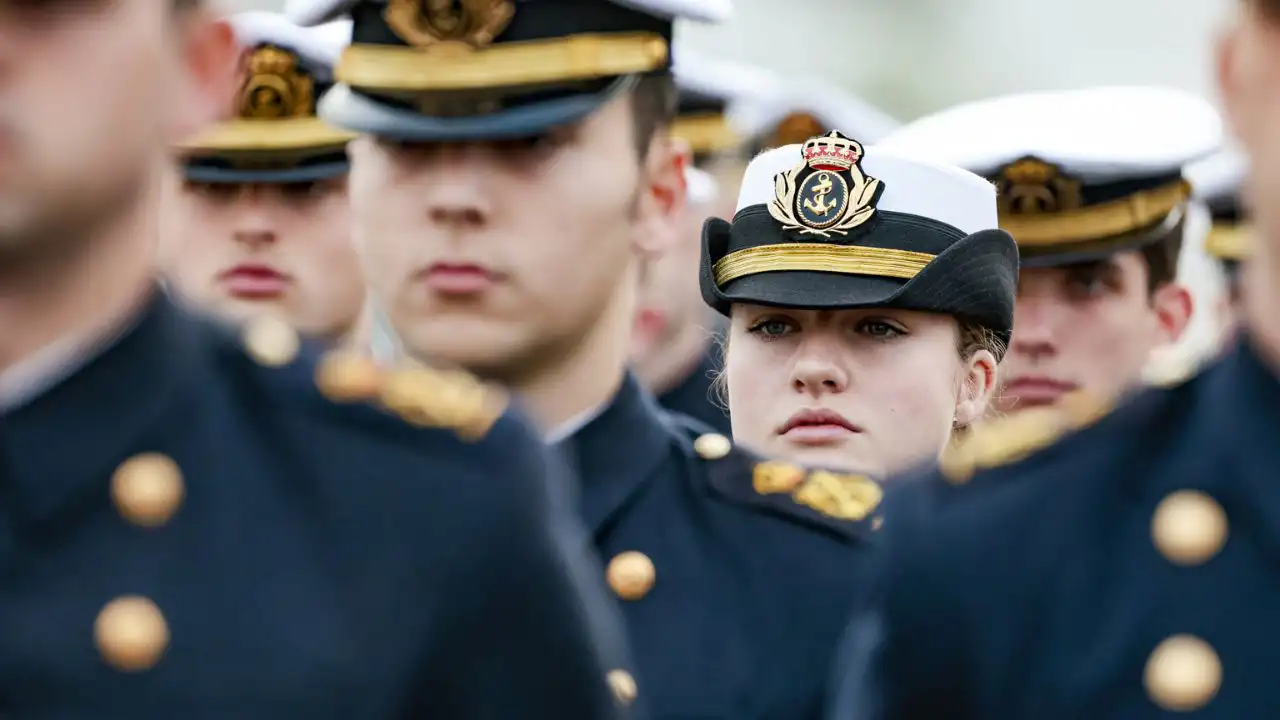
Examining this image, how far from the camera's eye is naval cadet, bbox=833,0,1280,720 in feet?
9.44

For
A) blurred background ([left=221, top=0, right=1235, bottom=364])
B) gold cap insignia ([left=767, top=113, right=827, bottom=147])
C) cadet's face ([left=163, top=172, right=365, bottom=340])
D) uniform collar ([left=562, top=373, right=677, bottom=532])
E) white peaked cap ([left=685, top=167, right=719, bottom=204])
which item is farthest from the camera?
blurred background ([left=221, top=0, right=1235, bottom=364])

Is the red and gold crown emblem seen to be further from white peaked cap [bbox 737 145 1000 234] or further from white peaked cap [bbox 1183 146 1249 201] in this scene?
white peaked cap [bbox 1183 146 1249 201]

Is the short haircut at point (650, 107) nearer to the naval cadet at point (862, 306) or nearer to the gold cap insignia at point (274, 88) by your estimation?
the naval cadet at point (862, 306)

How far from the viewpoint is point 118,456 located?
2.88 meters

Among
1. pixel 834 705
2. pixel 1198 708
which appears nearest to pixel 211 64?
pixel 1198 708

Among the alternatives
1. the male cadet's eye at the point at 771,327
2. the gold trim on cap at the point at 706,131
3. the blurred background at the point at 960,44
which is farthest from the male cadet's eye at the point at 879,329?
the blurred background at the point at 960,44

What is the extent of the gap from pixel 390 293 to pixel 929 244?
100cm

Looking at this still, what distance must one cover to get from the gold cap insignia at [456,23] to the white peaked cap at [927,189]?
0.61 m

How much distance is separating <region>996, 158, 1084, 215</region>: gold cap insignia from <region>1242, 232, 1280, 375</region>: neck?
3194 mm

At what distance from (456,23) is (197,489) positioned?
2.04 meters

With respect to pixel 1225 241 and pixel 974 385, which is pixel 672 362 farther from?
pixel 974 385

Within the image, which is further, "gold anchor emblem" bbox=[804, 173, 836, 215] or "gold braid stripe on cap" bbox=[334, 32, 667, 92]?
"gold anchor emblem" bbox=[804, 173, 836, 215]

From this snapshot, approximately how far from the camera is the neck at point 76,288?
2.77 m

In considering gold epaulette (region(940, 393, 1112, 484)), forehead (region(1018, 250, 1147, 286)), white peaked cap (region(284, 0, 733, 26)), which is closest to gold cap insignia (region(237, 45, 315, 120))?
white peaked cap (region(284, 0, 733, 26))
